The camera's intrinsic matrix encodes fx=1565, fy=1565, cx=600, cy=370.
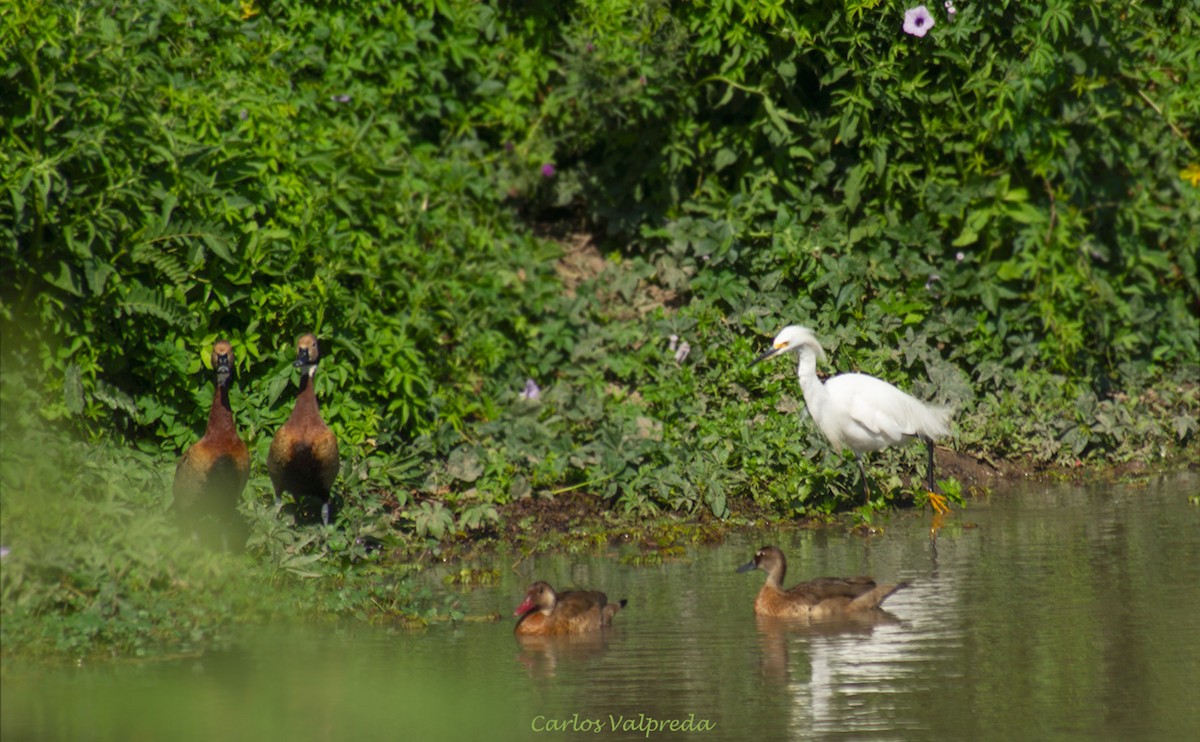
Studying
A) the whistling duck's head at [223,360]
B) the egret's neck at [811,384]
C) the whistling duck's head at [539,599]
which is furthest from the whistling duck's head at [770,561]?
the whistling duck's head at [223,360]

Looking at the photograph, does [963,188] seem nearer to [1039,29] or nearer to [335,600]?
[1039,29]

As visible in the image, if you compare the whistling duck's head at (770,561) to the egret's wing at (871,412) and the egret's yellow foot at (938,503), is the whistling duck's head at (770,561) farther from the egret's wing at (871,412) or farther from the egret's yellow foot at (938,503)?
the egret's yellow foot at (938,503)

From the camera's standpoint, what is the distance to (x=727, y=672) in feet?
21.6

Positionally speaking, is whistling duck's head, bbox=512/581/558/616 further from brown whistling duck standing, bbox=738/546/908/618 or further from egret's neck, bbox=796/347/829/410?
egret's neck, bbox=796/347/829/410

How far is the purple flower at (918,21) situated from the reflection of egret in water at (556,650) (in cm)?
536

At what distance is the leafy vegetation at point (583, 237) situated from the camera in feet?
28.6

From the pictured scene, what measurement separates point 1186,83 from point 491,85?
5286 mm

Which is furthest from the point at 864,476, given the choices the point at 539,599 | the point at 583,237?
the point at 583,237

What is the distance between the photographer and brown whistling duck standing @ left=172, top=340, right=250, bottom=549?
8.31 metres

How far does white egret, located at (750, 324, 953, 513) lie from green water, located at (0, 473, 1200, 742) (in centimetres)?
136

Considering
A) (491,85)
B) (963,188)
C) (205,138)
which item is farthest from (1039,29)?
(205,138)

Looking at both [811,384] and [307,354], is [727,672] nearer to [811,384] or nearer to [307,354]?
[307,354]

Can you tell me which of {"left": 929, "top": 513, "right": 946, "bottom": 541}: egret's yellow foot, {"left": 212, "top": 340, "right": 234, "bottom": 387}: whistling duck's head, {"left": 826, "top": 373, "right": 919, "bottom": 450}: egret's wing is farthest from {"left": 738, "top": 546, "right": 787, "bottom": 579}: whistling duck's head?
{"left": 212, "top": 340, "right": 234, "bottom": 387}: whistling duck's head

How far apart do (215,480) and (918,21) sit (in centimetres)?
573
